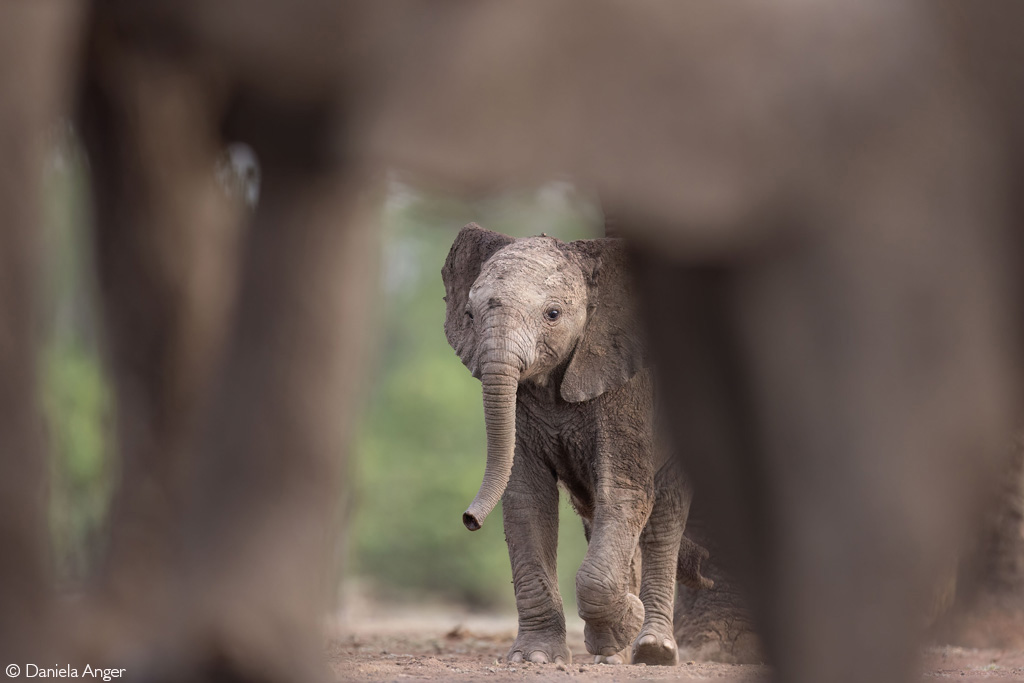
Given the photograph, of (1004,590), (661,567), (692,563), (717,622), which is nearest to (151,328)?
(661,567)

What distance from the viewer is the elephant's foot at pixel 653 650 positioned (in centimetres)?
373

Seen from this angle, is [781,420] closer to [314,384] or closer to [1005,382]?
[1005,382]

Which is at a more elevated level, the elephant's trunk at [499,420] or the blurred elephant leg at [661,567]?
the elephant's trunk at [499,420]

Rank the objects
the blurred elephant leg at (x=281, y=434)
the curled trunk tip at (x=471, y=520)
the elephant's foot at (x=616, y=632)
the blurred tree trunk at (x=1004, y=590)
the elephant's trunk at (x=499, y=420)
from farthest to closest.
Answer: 1. the blurred tree trunk at (x=1004, y=590)
2. the elephant's foot at (x=616, y=632)
3. the elephant's trunk at (x=499, y=420)
4. the curled trunk tip at (x=471, y=520)
5. the blurred elephant leg at (x=281, y=434)

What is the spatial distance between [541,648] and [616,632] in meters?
0.25

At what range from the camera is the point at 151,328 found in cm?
323

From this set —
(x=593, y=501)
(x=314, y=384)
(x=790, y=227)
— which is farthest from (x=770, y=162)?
(x=593, y=501)

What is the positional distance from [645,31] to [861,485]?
2.30 ft

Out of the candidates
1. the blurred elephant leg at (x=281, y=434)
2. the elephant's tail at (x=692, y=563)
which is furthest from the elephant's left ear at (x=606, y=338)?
the blurred elephant leg at (x=281, y=434)

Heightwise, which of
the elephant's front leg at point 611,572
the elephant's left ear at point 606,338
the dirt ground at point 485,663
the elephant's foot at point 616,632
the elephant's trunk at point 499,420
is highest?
the elephant's left ear at point 606,338

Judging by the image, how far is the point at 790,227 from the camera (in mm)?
1739

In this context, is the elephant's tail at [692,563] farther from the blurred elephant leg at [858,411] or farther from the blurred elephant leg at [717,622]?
the blurred elephant leg at [858,411]

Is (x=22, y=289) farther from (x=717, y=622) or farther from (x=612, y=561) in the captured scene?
(x=717, y=622)

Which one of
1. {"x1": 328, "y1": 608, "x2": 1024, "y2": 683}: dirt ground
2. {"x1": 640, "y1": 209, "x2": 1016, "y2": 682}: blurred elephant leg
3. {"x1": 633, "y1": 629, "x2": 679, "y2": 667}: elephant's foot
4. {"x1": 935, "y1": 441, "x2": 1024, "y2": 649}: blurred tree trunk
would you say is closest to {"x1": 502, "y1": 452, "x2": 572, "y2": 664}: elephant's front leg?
{"x1": 328, "y1": 608, "x2": 1024, "y2": 683}: dirt ground
